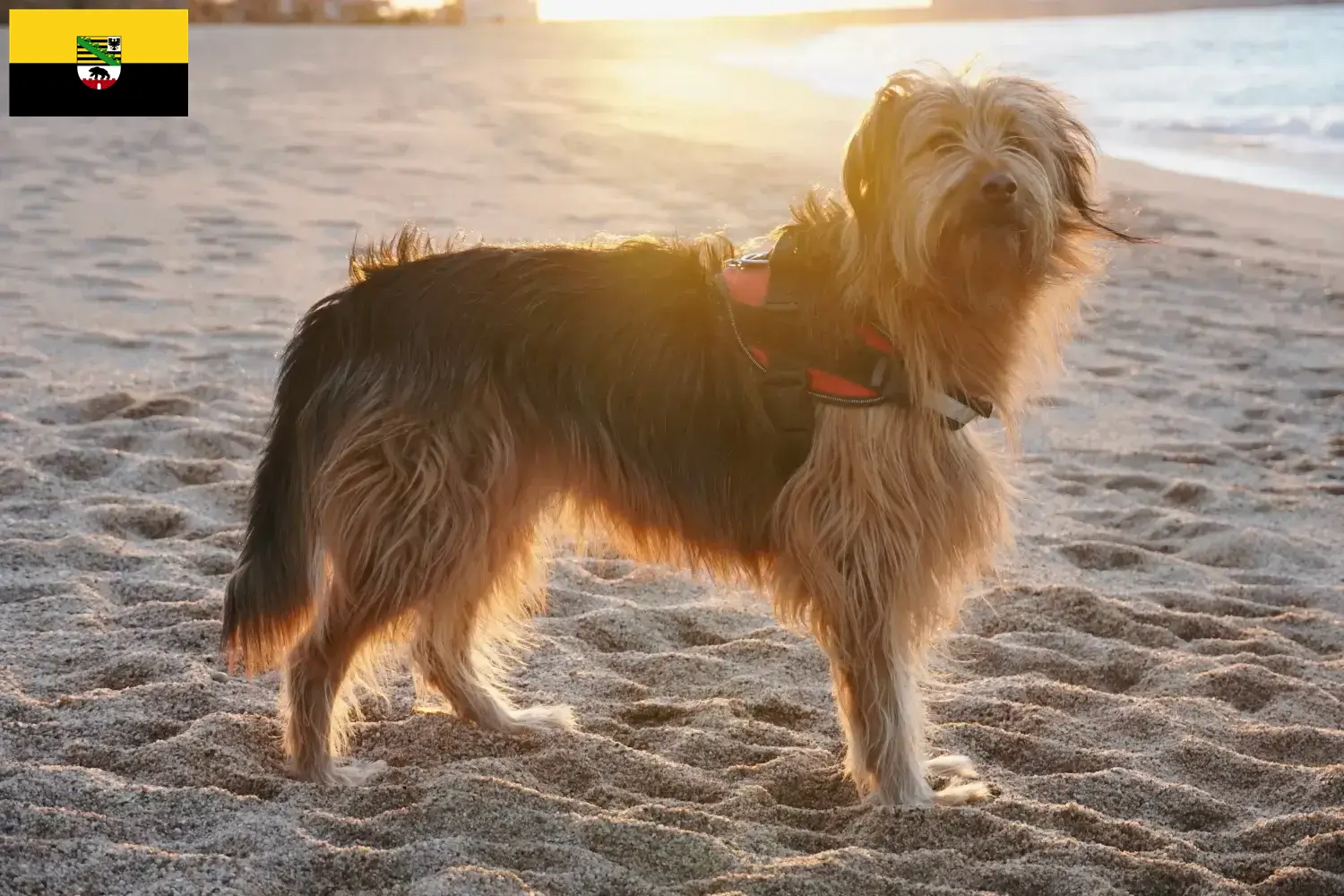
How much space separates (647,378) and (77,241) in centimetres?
820

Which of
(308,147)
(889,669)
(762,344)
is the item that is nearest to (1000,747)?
(889,669)

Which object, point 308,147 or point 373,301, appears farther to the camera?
point 308,147

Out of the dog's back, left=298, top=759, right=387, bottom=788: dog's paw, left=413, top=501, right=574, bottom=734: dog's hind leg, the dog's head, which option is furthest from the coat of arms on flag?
the dog's head

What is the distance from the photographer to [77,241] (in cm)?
1036

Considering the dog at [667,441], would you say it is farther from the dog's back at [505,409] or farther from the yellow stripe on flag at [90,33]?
the yellow stripe on flag at [90,33]

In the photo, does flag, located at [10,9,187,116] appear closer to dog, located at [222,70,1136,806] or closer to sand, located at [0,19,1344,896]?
sand, located at [0,19,1344,896]

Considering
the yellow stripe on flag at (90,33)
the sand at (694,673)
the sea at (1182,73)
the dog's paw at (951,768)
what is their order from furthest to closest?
the yellow stripe on flag at (90,33) → the sea at (1182,73) → the dog's paw at (951,768) → the sand at (694,673)

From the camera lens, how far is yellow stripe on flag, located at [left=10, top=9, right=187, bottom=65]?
22.3 metres

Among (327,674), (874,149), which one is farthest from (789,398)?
(327,674)

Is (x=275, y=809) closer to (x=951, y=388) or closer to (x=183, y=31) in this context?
(x=951, y=388)

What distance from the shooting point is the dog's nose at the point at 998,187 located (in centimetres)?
310

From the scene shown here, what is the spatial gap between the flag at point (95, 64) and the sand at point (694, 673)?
27.7 feet

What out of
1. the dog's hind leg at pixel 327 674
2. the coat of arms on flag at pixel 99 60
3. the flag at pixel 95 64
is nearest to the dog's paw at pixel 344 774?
the dog's hind leg at pixel 327 674

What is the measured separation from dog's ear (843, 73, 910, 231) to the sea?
273mm
